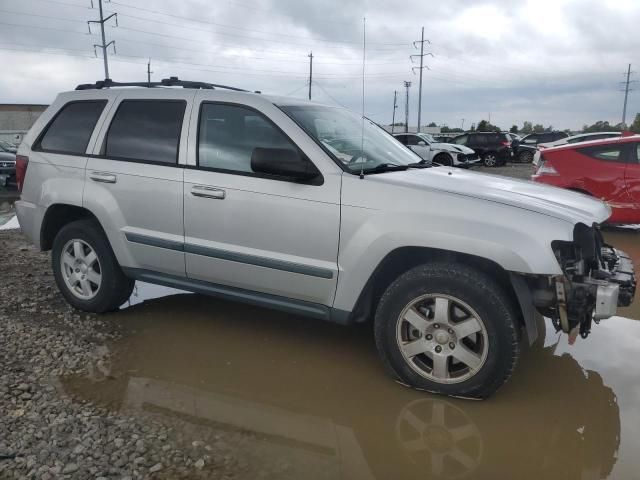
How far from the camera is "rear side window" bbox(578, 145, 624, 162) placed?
26.2 ft

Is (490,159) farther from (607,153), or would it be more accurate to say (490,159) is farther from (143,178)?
(143,178)

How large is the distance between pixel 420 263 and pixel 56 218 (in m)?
3.24

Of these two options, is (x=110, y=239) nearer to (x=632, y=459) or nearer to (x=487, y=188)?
(x=487, y=188)

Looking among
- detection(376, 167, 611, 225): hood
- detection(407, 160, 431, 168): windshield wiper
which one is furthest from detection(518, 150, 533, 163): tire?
detection(376, 167, 611, 225): hood

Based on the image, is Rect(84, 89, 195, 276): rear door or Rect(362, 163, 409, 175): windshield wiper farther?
Rect(84, 89, 195, 276): rear door

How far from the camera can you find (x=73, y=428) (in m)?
3.01

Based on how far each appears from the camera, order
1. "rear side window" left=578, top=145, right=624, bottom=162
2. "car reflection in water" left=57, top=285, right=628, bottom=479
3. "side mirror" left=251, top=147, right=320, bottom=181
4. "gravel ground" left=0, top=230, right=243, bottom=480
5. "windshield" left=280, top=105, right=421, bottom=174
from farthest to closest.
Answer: "rear side window" left=578, top=145, right=624, bottom=162
"windshield" left=280, top=105, right=421, bottom=174
"side mirror" left=251, top=147, right=320, bottom=181
"car reflection in water" left=57, top=285, right=628, bottom=479
"gravel ground" left=0, top=230, right=243, bottom=480

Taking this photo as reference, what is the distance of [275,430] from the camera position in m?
3.07

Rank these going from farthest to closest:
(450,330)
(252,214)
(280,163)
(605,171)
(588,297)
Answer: (605,171)
(252,214)
(280,163)
(450,330)
(588,297)

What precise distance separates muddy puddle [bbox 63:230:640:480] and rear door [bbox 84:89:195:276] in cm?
73

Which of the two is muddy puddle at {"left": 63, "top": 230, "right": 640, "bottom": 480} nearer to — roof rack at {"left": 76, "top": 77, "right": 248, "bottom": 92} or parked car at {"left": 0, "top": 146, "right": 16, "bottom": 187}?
roof rack at {"left": 76, "top": 77, "right": 248, "bottom": 92}

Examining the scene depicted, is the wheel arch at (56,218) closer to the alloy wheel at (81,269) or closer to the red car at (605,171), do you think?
the alloy wheel at (81,269)

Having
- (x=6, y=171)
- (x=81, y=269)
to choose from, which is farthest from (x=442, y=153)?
(x=81, y=269)

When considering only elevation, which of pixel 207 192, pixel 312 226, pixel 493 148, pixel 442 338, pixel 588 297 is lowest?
pixel 442 338
